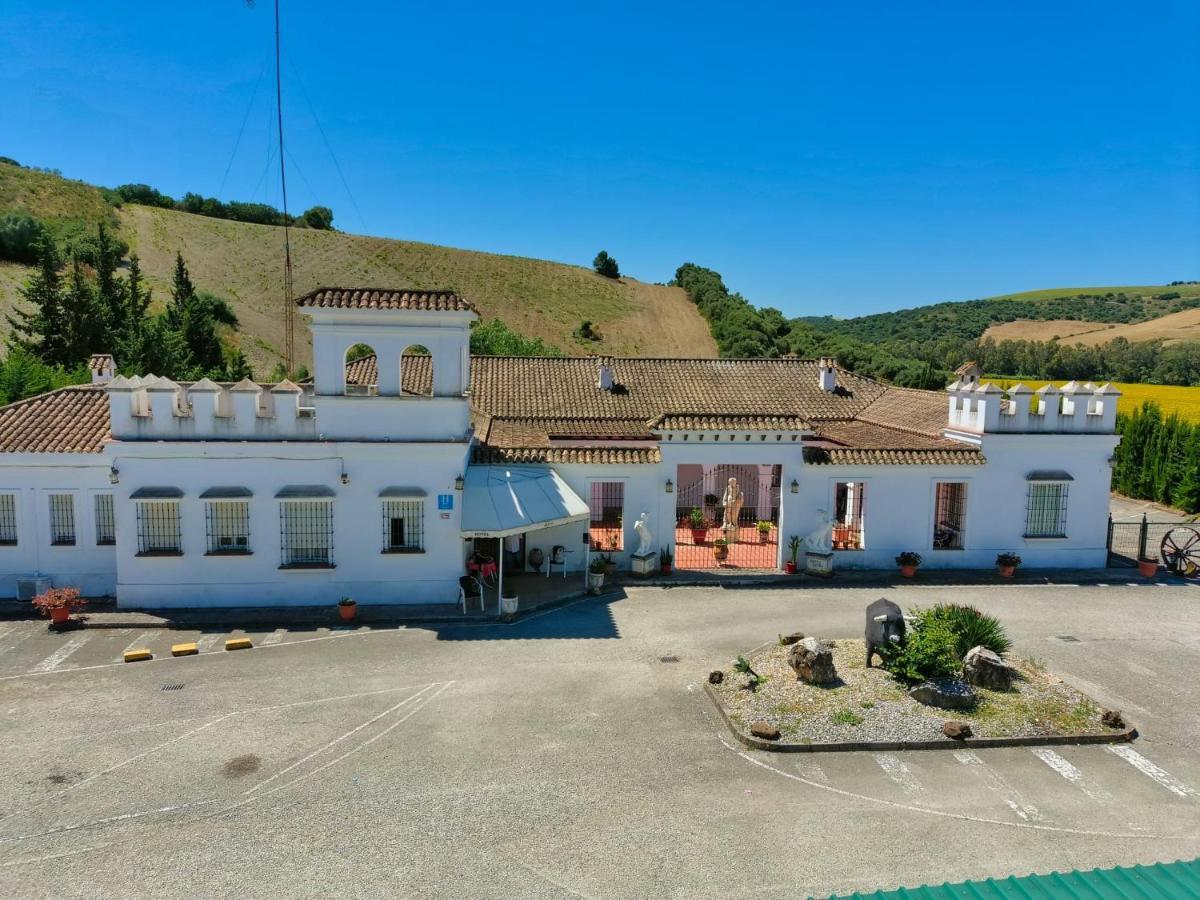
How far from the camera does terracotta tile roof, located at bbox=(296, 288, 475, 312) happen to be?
1825cm

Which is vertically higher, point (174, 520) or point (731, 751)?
point (174, 520)

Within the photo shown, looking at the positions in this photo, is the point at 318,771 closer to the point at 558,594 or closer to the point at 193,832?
the point at 193,832

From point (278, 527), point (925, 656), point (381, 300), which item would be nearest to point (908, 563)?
point (925, 656)

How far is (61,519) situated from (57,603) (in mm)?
3174

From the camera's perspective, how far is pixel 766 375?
1404 inches

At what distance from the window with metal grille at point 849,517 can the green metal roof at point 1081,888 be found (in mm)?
17849

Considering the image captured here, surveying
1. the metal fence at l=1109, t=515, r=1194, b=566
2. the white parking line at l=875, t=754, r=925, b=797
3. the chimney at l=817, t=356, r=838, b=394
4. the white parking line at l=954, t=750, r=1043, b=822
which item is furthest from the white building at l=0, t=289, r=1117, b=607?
the white parking line at l=954, t=750, r=1043, b=822

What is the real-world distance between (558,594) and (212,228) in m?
101

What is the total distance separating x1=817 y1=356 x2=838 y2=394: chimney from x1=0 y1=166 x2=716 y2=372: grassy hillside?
53.3 metres

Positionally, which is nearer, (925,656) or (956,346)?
(925,656)

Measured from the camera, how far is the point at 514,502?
65.2 ft

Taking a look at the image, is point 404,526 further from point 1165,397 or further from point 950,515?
point 1165,397

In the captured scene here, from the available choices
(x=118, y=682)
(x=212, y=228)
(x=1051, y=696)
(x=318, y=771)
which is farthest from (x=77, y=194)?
(x=1051, y=696)

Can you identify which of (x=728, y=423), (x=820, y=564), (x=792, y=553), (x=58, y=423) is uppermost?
(x=728, y=423)
